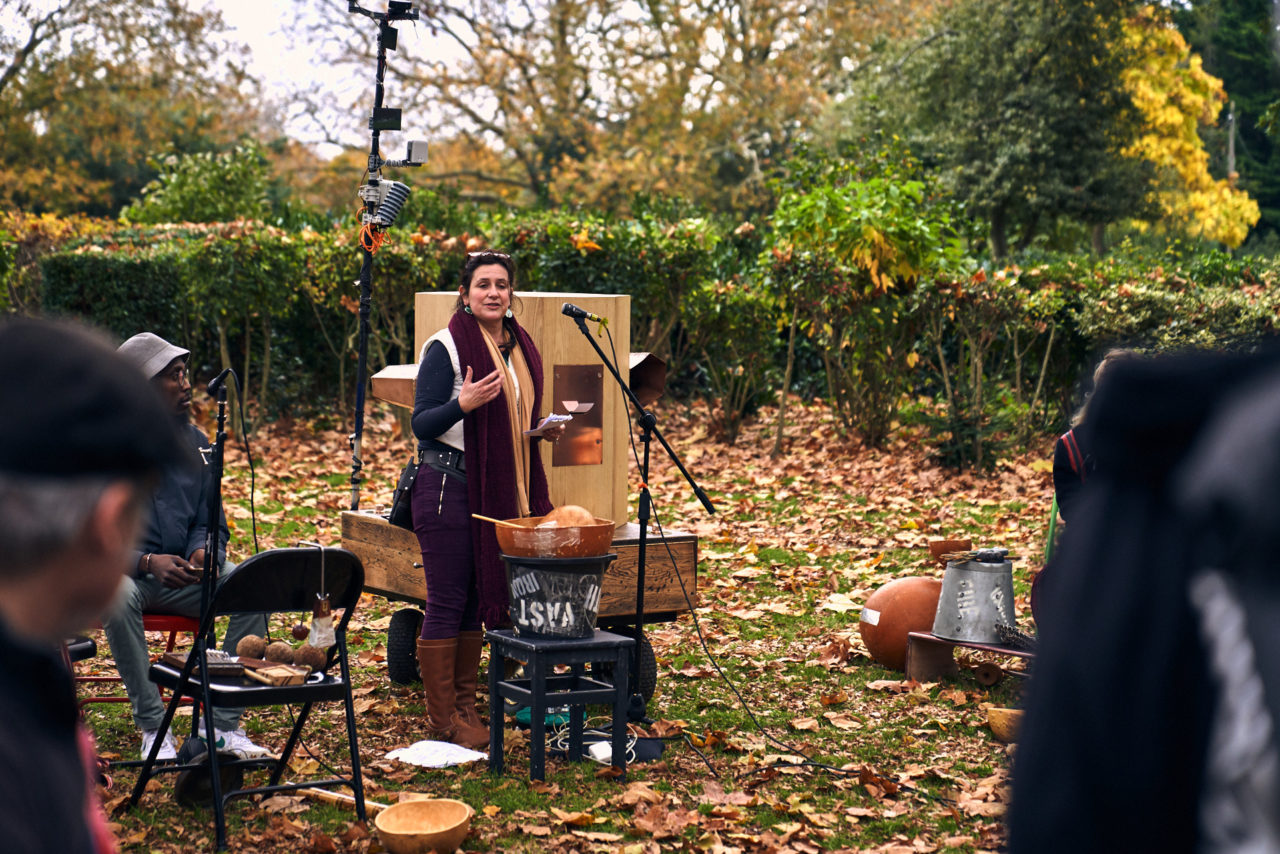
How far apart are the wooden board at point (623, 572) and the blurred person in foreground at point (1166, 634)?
473 cm

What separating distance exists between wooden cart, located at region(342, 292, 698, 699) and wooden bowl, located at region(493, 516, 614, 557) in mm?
893

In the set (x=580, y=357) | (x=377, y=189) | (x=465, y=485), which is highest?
(x=377, y=189)

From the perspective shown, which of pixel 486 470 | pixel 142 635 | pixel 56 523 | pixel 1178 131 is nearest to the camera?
pixel 56 523

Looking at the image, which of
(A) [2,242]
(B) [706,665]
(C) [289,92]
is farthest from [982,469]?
(C) [289,92]

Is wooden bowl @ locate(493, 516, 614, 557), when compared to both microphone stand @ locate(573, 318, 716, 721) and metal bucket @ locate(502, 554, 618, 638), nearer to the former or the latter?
metal bucket @ locate(502, 554, 618, 638)

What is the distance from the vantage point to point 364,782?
200 inches

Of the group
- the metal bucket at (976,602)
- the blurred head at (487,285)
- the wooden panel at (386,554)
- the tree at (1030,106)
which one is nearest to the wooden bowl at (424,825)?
the wooden panel at (386,554)

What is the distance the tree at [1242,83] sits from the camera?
133 ft

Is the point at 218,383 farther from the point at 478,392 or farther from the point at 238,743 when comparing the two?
the point at 238,743

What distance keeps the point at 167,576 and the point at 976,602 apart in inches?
151

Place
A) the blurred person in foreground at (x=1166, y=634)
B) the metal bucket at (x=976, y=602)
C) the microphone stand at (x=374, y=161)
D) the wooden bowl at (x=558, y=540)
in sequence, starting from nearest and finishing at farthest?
1. the blurred person in foreground at (x=1166, y=634)
2. the wooden bowl at (x=558, y=540)
3. the metal bucket at (x=976, y=602)
4. the microphone stand at (x=374, y=161)

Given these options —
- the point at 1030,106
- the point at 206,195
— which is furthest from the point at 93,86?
the point at 1030,106

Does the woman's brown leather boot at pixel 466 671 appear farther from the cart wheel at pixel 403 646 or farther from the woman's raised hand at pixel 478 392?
the woman's raised hand at pixel 478 392

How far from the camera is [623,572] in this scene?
19.4ft
